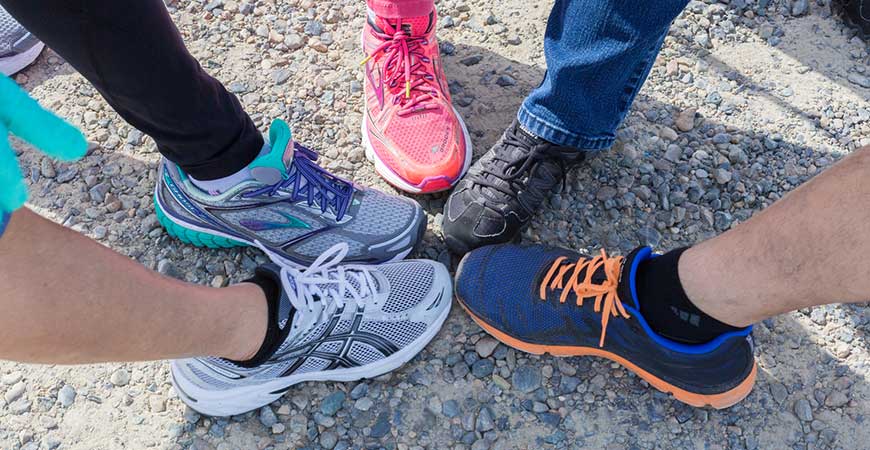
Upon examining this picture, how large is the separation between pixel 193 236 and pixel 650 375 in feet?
4.49

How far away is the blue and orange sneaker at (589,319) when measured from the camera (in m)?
1.60

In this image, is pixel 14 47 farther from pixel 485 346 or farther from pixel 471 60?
pixel 485 346

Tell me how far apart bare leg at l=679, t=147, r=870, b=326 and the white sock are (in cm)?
114

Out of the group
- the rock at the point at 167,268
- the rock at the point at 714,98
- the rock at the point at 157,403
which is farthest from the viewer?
the rock at the point at 714,98

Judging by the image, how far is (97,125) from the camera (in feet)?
7.77

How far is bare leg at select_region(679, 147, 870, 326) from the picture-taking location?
112cm

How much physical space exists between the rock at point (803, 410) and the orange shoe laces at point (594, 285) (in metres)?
0.55

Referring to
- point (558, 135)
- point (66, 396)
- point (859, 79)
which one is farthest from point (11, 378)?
point (859, 79)

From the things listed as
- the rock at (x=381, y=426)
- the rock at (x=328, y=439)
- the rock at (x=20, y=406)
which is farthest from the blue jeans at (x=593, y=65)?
the rock at (x=20, y=406)

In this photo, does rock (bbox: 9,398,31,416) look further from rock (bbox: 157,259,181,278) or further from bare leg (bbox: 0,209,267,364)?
bare leg (bbox: 0,209,267,364)

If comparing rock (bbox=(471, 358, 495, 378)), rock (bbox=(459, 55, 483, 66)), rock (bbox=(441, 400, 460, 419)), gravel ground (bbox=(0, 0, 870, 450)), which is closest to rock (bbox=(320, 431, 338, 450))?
gravel ground (bbox=(0, 0, 870, 450))

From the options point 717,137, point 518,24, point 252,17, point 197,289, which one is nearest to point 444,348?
point 197,289

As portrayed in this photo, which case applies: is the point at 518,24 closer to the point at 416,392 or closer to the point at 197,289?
the point at 416,392

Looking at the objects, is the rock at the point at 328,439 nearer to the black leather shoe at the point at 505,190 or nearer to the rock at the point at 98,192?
the black leather shoe at the point at 505,190
